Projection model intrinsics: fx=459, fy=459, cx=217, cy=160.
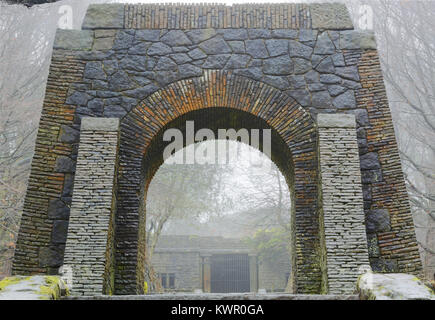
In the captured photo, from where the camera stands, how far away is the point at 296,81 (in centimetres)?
658

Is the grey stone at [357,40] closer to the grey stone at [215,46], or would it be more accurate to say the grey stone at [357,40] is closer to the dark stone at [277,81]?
the dark stone at [277,81]

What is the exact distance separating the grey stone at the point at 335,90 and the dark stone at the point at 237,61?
4.14 ft

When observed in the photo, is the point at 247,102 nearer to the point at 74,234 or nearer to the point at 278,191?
the point at 74,234

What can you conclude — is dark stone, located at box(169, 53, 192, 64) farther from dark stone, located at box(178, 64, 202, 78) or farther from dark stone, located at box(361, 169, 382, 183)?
dark stone, located at box(361, 169, 382, 183)

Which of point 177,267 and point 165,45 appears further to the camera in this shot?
point 177,267

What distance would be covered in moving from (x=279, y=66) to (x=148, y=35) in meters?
2.01

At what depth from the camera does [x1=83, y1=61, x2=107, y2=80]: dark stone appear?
6664 mm

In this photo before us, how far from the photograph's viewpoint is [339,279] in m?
5.35

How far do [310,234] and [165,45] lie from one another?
343cm

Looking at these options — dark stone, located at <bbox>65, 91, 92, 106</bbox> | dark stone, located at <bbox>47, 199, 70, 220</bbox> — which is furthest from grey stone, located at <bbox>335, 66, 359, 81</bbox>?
dark stone, located at <bbox>47, 199, 70, 220</bbox>

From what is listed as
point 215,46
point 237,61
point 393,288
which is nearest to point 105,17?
point 215,46

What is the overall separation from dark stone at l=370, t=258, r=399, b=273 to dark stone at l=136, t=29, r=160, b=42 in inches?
171

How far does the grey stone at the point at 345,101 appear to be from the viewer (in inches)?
254
